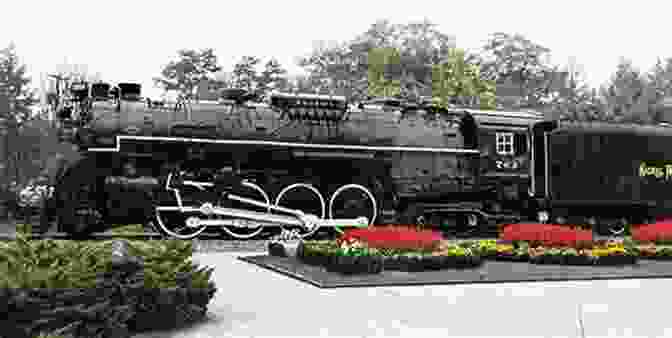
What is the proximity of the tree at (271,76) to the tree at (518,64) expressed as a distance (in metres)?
21.7

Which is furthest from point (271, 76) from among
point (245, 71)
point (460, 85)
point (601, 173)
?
point (601, 173)

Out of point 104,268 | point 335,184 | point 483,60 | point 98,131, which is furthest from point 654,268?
point 483,60

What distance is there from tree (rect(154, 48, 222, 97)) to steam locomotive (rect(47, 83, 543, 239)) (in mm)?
43041

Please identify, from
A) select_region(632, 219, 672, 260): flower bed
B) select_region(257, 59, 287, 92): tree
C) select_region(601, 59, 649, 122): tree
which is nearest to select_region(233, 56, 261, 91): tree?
select_region(257, 59, 287, 92): tree

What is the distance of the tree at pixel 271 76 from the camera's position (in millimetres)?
61562

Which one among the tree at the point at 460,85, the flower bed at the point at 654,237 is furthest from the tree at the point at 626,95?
the flower bed at the point at 654,237

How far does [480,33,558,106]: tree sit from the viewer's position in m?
72.8

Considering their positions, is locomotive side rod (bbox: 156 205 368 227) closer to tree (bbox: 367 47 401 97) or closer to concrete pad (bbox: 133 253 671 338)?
concrete pad (bbox: 133 253 671 338)

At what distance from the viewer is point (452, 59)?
54.9 meters

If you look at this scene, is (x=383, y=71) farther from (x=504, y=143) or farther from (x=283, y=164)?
(x=283, y=164)

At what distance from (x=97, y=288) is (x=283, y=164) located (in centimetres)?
1206

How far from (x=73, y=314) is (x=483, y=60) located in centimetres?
7006

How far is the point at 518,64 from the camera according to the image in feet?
240

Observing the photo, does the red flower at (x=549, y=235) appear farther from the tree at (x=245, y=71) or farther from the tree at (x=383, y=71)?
the tree at (x=245, y=71)
